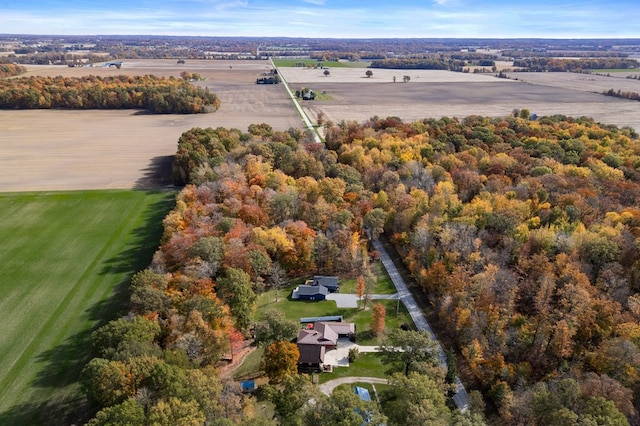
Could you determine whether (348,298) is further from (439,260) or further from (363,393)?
(363,393)

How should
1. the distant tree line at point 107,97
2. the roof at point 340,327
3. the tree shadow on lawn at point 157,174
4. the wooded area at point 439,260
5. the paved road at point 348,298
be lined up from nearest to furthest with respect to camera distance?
the wooded area at point 439,260, the roof at point 340,327, the paved road at point 348,298, the tree shadow on lawn at point 157,174, the distant tree line at point 107,97

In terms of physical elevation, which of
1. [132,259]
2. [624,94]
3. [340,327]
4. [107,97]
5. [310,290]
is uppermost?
[624,94]

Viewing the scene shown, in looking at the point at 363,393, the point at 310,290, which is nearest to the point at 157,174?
the point at 310,290

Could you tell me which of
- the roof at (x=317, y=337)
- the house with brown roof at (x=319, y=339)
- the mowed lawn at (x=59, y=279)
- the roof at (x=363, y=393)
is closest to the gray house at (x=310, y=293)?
the house with brown roof at (x=319, y=339)

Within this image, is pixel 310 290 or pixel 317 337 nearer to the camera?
pixel 317 337

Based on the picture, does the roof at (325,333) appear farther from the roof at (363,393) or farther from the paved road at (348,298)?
the roof at (363,393)

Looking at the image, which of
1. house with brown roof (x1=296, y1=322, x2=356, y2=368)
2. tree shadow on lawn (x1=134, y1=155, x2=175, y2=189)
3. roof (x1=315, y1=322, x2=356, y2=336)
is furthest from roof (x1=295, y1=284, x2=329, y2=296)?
tree shadow on lawn (x1=134, y1=155, x2=175, y2=189)
